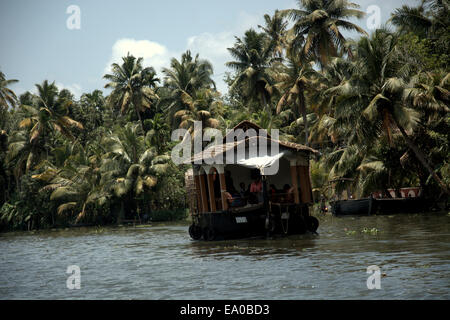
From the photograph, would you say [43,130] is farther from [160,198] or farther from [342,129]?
[342,129]

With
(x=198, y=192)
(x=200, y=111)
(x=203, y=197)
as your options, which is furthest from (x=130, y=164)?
(x=203, y=197)

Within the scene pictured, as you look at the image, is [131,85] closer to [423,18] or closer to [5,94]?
[5,94]

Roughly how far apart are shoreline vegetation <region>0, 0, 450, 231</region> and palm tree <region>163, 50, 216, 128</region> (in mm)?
119

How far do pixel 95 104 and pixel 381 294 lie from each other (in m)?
51.6

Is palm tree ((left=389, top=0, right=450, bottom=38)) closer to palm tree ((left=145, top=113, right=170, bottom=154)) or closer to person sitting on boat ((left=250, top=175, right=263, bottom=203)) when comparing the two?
person sitting on boat ((left=250, top=175, right=263, bottom=203))

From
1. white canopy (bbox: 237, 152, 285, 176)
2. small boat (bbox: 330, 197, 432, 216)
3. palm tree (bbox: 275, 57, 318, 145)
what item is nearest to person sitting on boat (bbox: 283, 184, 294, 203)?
white canopy (bbox: 237, 152, 285, 176)

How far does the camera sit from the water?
10.4 meters

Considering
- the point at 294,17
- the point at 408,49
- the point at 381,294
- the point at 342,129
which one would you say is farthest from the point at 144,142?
the point at 381,294

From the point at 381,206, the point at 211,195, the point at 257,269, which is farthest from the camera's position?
the point at 381,206

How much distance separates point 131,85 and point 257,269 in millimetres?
39313

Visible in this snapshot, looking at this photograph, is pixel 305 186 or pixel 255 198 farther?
pixel 305 186

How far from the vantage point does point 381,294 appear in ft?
30.9

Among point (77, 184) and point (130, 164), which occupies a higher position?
point (130, 164)

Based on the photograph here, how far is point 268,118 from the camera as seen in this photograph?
127ft
